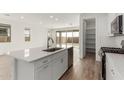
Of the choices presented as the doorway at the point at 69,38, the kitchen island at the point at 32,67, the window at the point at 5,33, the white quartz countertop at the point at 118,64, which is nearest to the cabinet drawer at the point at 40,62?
the kitchen island at the point at 32,67

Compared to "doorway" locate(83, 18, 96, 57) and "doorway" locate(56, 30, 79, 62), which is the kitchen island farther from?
"doorway" locate(56, 30, 79, 62)

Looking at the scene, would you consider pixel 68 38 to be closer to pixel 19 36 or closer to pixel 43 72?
pixel 19 36

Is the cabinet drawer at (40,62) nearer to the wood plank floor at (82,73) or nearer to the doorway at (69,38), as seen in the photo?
the wood plank floor at (82,73)

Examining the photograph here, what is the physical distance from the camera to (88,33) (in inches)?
331

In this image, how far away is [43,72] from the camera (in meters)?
2.25

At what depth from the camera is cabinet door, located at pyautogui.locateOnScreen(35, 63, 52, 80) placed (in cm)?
206

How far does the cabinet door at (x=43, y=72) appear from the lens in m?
2.06

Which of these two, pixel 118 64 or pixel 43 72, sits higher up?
pixel 118 64

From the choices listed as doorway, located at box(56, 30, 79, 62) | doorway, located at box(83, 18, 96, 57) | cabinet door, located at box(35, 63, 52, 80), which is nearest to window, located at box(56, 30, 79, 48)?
doorway, located at box(56, 30, 79, 62)

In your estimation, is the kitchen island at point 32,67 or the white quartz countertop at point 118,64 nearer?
the white quartz countertop at point 118,64

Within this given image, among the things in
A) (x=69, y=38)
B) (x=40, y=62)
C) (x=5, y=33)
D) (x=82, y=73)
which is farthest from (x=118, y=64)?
(x=69, y=38)
